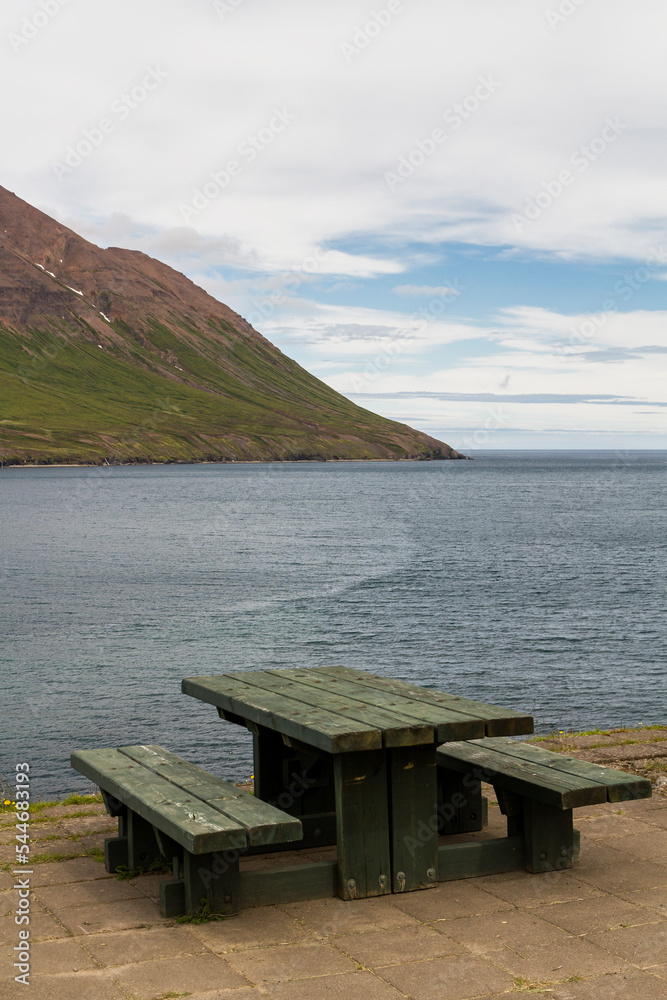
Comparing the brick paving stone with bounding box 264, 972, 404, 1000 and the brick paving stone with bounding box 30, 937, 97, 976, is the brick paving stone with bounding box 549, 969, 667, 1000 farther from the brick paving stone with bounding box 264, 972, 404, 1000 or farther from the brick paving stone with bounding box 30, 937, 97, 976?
the brick paving stone with bounding box 30, 937, 97, 976

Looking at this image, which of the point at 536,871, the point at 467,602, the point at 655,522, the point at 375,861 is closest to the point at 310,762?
the point at 375,861

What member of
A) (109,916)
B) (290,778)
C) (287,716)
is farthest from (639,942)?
(109,916)

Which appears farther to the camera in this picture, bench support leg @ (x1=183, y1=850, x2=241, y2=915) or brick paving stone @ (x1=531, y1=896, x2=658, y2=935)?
bench support leg @ (x1=183, y1=850, x2=241, y2=915)

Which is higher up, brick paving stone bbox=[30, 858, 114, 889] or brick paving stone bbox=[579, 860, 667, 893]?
brick paving stone bbox=[30, 858, 114, 889]

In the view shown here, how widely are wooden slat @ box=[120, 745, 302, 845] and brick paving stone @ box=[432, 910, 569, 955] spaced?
1221 millimetres

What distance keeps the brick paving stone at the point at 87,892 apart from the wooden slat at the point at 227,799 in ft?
2.71

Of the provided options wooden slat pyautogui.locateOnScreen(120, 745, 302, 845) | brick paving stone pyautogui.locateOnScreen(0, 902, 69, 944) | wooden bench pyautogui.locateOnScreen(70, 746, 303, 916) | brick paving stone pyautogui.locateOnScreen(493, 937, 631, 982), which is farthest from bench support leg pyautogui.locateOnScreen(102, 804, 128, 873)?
brick paving stone pyautogui.locateOnScreen(493, 937, 631, 982)

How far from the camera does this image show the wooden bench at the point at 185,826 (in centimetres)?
609

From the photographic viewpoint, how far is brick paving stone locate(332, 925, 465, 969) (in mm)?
5746

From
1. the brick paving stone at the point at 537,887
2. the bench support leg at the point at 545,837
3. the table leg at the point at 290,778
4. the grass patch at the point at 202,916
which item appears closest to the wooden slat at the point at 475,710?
the bench support leg at the point at 545,837

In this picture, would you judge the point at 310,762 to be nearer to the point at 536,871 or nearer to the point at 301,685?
the point at 301,685

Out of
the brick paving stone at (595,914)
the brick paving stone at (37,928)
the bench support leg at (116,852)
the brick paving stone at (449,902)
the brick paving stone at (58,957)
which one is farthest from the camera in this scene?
the bench support leg at (116,852)

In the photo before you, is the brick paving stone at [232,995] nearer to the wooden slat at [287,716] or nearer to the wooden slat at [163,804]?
the wooden slat at [163,804]

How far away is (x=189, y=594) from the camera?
45688mm
